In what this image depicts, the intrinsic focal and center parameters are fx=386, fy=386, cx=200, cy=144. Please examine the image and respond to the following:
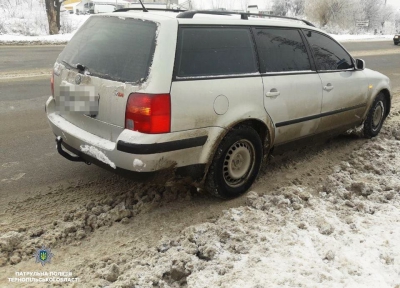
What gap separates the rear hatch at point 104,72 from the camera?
321 centimetres

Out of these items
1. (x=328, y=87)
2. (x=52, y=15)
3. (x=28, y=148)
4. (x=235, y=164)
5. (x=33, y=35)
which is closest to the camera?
(x=235, y=164)

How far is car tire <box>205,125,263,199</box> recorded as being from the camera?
3.66 metres

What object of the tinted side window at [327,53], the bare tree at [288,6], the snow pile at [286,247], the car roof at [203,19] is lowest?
the snow pile at [286,247]

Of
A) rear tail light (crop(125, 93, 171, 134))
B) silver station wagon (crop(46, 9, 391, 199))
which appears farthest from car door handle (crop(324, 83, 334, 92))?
rear tail light (crop(125, 93, 171, 134))

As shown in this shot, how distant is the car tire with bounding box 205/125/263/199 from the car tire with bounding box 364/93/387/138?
251 centimetres

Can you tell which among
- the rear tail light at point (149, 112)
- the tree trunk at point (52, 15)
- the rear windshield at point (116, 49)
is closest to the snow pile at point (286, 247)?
the rear tail light at point (149, 112)

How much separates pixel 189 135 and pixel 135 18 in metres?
1.17

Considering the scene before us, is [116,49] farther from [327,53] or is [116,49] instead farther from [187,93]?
[327,53]

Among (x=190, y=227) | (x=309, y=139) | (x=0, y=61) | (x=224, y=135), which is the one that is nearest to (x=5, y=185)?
(x=190, y=227)

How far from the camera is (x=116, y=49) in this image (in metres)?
3.42

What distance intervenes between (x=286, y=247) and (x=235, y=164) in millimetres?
1066

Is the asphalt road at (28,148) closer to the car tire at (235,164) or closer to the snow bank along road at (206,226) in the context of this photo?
the snow bank along road at (206,226)

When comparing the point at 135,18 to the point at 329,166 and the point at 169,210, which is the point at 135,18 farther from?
the point at 329,166

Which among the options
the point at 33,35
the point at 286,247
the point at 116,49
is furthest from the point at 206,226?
the point at 33,35
